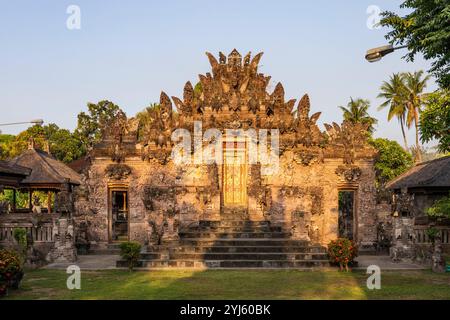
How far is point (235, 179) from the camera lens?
945 inches

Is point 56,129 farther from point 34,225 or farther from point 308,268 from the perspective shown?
point 308,268

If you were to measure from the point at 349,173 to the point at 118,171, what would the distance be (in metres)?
11.8

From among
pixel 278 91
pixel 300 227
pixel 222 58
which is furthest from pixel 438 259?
pixel 222 58

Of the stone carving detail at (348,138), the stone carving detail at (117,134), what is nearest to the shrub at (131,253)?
the stone carving detail at (117,134)

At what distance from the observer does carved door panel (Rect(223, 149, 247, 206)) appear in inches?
939

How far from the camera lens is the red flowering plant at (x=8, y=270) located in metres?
12.9

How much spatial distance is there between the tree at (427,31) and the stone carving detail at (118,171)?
15.1 meters

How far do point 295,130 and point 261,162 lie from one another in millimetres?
2419

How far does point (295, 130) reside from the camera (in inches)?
953

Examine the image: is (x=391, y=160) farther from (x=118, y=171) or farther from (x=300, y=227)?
(x=118, y=171)

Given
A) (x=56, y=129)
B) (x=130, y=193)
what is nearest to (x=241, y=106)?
(x=130, y=193)

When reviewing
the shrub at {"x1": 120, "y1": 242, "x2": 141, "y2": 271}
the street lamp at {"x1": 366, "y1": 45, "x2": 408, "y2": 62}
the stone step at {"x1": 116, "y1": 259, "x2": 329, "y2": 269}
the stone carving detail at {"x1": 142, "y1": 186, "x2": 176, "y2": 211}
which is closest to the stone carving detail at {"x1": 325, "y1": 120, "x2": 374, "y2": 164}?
the stone step at {"x1": 116, "y1": 259, "x2": 329, "y2": 269}

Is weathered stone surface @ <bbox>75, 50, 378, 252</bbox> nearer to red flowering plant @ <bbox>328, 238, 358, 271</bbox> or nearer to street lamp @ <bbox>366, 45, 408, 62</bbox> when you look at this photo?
red flowering plant @ <bbox>328, 238, 358, 271</bbox>

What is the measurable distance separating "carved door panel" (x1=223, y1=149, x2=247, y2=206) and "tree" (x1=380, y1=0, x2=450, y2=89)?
11403 mm
